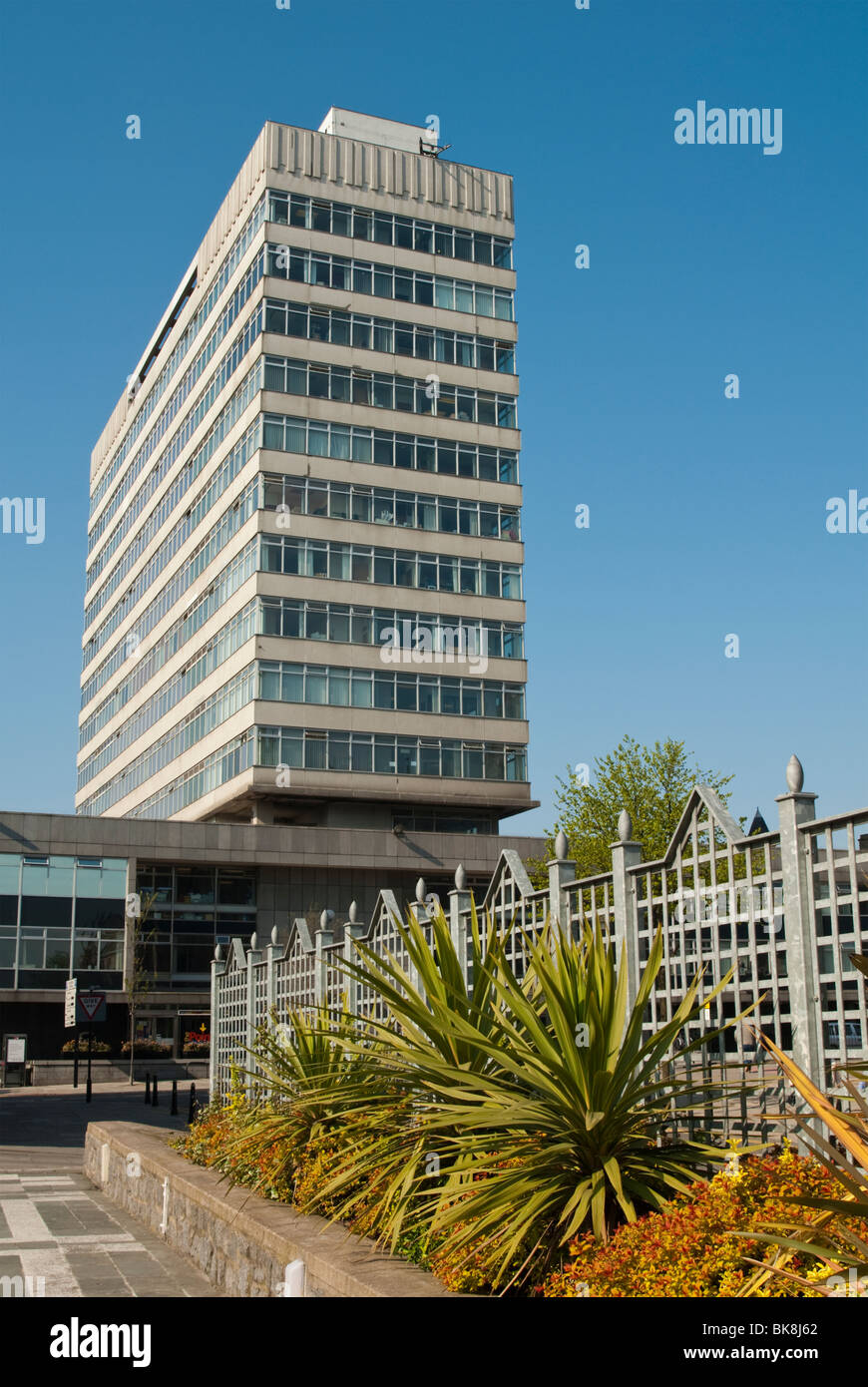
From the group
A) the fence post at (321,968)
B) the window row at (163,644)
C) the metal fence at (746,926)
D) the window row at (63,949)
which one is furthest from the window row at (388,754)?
the metal fence at (746,926)

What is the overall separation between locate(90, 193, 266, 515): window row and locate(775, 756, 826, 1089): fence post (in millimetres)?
55866

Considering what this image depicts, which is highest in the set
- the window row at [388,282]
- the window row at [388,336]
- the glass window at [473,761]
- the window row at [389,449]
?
the window row at [388,282]

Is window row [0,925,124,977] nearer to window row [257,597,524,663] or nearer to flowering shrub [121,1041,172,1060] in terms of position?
flowering shrub [121,1041,172,1060]

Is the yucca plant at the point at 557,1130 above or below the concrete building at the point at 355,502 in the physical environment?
below

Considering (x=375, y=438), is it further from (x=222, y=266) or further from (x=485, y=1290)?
(x=485, y=1290)

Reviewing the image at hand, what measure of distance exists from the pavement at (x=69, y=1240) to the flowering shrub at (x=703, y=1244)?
174 inches

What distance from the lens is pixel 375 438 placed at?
5975 cm

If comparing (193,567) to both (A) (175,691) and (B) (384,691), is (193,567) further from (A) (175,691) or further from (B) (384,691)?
(B) (384,691)

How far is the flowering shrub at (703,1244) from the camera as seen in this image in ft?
17.8

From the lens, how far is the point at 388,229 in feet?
203

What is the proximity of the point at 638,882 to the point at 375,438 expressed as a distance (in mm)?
53048

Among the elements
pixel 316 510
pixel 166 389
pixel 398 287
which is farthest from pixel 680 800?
pixel 166 389

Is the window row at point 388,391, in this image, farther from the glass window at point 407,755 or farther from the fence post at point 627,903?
the fence post at point 627,903

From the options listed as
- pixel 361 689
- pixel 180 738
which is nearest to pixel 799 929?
pixel 361 689
